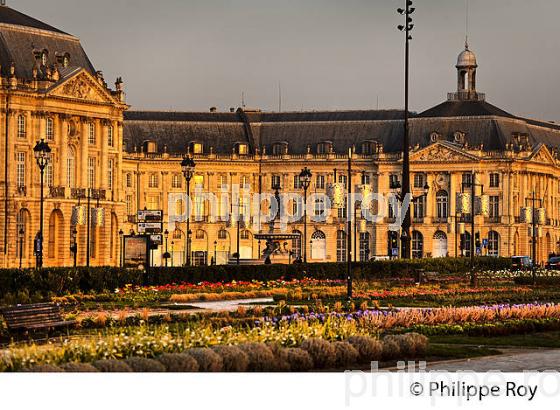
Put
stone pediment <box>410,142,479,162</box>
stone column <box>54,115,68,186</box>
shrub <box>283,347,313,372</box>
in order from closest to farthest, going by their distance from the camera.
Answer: shrub <box>283,347,313,372</box>
stone column <box>54,115,68,186</box>
stone pediment <box>410,142,479,162</box>

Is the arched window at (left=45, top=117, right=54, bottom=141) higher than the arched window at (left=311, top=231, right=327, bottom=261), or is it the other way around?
the arched window at (left=45, top=117, right=54, bottom=141)

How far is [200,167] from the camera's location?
6658 inches

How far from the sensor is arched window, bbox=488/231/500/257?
563 ft

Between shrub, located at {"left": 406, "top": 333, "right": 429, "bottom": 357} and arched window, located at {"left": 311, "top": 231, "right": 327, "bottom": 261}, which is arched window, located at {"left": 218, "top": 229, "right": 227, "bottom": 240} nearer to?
arched window, located at {"left": 311, "top": 231, "right": 327, "bottom": 261}

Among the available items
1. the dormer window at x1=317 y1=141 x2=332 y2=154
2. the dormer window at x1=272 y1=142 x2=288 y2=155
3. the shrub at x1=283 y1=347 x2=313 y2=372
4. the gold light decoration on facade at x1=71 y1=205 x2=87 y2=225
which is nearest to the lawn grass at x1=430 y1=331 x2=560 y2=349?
the shrub at x1=283 y1=347 x2=313 y2=372

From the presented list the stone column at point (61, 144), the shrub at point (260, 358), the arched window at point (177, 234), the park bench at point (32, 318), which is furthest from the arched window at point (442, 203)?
the shrub at point (260, 358)

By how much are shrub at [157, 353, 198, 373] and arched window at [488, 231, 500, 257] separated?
5609 inches

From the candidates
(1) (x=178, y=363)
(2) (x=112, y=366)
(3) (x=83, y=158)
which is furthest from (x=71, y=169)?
(2) (x=112, y=366)

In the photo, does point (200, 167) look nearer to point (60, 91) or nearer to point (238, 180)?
point (238, 180)

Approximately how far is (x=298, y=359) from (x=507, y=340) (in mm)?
9279

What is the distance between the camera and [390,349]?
34.4 metres

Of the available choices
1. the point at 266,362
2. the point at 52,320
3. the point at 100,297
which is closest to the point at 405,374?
the point at 266,362

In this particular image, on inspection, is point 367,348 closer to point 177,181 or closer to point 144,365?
point 144,365

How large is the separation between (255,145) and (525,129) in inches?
1137
